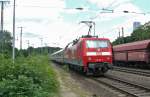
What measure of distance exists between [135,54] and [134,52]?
60 cm

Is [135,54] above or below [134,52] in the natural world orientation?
below

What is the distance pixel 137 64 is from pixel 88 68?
17.2 metres

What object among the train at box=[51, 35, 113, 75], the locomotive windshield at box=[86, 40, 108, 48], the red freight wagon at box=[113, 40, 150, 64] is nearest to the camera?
the train at box=[51, 35, 113, 75]

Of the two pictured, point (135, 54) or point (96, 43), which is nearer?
point (96, 43)

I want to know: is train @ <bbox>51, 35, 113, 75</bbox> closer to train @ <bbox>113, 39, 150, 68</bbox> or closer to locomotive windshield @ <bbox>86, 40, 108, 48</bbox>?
locomotive windshield @ <bbox>86, 40, 108, 48</bbox>

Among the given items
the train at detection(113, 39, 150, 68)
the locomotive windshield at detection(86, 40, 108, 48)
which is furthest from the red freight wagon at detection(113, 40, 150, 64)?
the locomotive windshield at detection(86, 40, 108, 48)

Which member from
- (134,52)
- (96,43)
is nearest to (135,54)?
(134,52)

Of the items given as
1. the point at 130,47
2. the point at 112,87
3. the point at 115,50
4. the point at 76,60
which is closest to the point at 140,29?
the point at 115,50

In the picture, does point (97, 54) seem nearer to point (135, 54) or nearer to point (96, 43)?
point (96, 43)

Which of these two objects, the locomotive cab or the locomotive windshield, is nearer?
the locomotive cab

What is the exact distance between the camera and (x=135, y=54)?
1668 inches

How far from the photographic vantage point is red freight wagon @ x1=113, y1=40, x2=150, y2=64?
3847 cm

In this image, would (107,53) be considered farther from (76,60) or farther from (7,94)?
(7,94)

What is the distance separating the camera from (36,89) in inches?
375
